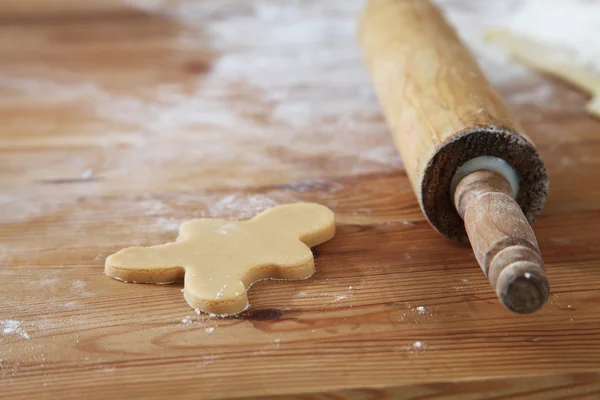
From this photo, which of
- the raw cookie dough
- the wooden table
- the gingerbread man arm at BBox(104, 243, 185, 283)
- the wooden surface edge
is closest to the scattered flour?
the wooden table

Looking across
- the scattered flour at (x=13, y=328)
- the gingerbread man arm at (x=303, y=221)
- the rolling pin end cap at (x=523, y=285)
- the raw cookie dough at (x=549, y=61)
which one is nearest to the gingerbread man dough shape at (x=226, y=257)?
the gingerbread man arm at (x=303, y=221)

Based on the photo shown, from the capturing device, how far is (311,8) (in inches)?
90.8

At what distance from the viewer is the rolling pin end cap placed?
698mm

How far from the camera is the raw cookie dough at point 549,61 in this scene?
62.9 inches

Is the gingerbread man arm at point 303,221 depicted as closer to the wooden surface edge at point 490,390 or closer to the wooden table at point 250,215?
the wooden table at point 250,215

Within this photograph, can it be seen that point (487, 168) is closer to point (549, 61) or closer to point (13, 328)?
point (13, 328)

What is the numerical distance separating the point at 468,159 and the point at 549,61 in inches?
38.0

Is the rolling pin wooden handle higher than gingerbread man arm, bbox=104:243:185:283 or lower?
higher

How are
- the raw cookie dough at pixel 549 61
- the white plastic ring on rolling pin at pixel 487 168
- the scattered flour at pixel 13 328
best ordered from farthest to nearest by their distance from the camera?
the raw cookie dough at pixel 549 61
the white plastic ring on rolling pin at pixel 487 168
the scattered flour at pixel 13 328

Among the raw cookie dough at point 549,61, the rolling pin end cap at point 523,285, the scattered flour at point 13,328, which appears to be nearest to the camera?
the rolling pin end cap at point 523,285

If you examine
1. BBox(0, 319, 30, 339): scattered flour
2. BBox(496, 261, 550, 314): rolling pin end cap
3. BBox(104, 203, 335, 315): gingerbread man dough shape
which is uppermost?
BBox(496, 261, 550, 314): rolling pin end cap

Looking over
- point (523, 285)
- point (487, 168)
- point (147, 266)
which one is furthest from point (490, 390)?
point (147, 266)

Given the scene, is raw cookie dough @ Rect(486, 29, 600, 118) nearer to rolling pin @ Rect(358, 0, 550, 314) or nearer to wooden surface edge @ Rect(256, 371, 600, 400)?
rolling pin @ Rect(358, 0, 550, 314)

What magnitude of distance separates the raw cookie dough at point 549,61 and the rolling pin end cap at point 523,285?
0.93 meters
